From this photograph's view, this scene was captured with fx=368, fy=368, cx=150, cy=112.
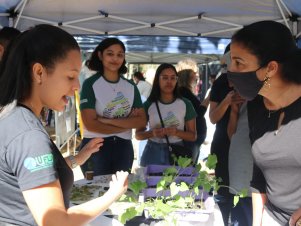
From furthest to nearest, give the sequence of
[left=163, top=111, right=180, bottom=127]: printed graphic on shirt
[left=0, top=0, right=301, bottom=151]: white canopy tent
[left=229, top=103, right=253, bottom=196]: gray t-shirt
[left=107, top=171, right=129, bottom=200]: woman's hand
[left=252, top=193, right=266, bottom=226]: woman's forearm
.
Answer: [left=0, top=0, right=301, bottom=151]: white canopy tent → [left=163, top=111, right=180, bottom=127]: printed graphic on shirt → [left=229, top=103, right=253, bottom=196]: gray t-shirt → [left=252, top=193, right=266, bottom=226]: woman's forearm → [left=107, top=171, right=129, bottom=200]: woman's hand

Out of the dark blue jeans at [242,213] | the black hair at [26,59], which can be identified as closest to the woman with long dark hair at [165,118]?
the dark blue jeans at [242,213]

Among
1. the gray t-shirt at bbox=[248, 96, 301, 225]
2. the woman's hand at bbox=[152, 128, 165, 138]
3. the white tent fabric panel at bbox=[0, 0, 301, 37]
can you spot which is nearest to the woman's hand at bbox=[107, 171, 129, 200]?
the gray t-shirt at bbox=[248, 96, 301, 225]

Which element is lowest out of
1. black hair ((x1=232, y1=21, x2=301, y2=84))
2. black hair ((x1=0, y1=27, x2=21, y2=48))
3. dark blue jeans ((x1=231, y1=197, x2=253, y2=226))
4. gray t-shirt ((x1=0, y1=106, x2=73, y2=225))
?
dark blue jeans ((x1=231, y1=197, x2=253, y2=226))

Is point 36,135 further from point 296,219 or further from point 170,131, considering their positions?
point 170,131

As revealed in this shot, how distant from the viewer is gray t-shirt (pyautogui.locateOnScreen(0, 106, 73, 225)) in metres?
0.97

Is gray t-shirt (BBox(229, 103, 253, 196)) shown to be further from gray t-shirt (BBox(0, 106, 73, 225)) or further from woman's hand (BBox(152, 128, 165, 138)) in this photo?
gray t-shirt (BBox(0, 106, 73, 225))

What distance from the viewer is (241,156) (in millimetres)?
2346

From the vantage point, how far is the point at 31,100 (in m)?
1.10

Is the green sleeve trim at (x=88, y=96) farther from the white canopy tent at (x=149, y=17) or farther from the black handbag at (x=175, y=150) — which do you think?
the white canopy tent at (x=149, y=17)

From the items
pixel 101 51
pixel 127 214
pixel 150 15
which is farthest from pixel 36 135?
pixel 150 15

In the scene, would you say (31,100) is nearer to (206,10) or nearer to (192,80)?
(192,80)

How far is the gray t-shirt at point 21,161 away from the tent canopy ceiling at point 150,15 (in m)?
2.74

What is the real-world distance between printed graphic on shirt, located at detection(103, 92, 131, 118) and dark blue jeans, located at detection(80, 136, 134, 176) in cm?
18

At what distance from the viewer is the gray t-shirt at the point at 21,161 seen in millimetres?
966
